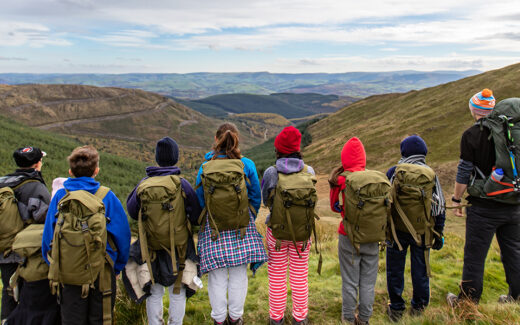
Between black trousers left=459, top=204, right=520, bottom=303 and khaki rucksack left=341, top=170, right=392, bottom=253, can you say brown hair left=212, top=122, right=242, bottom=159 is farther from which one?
black trousers left=459, top=204, right=520, bottom=303

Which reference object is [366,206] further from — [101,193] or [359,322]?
[101,193]

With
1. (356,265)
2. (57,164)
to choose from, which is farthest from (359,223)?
(57,164)

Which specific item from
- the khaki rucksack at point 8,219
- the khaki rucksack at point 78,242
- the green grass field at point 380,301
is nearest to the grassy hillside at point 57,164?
the green grass field at point 380,301

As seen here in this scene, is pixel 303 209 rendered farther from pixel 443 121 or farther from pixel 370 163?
pixel 443 121

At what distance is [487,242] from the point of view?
4234mm

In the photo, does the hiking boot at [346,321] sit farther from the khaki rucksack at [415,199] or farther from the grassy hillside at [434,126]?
the grassy hillside at [434,126]

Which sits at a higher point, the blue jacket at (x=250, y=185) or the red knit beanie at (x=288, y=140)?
the red knit beanie at (x=288, y=140)

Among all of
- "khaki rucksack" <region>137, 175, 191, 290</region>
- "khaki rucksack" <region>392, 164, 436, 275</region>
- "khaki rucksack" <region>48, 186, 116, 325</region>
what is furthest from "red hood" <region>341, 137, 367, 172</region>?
"khaki rucksack" <region>48, 186, 116, 325</region>

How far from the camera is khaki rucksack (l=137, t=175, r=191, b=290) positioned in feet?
12.4

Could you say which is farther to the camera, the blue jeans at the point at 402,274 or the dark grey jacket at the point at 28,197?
the blue jeans at the point at 402,274

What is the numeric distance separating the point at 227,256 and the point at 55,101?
16043 cm

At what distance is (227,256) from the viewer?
165 inches

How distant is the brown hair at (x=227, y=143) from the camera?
4.21 m

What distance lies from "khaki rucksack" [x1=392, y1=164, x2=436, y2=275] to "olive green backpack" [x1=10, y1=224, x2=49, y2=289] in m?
4.48
